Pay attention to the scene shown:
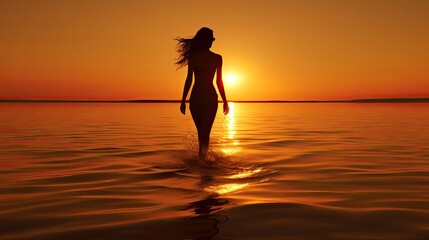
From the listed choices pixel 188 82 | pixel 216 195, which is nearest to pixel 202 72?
pixel 188 82

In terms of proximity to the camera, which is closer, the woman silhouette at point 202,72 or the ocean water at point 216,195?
the ocean water at point 216,195

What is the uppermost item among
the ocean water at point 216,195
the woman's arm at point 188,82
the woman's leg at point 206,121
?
the woman's arm at point 188,82

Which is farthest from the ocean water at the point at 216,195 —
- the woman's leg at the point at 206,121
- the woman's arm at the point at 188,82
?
the woman's arm at the point at 188,82

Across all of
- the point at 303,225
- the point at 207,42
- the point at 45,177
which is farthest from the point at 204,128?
the point at 303,225

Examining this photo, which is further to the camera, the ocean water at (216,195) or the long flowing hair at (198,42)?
the long flowing hair at (198,42)

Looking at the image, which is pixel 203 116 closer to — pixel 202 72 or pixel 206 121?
pixel 206 121

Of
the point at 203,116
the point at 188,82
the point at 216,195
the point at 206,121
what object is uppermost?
the point at 188,82

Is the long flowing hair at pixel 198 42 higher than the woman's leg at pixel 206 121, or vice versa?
the long flowing hair at pixel 198 42

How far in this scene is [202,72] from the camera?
8664mm

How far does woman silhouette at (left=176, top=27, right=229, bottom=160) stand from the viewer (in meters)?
8.64

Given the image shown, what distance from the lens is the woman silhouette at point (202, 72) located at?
8641 millimetres

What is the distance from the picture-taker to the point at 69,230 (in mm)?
4195

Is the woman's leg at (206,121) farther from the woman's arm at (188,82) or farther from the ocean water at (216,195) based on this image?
the ocean water at (216,195)

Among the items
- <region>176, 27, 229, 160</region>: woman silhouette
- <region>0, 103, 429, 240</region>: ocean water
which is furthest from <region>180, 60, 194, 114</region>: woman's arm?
<region>0, 103, 429, 240</region>: ocean water
